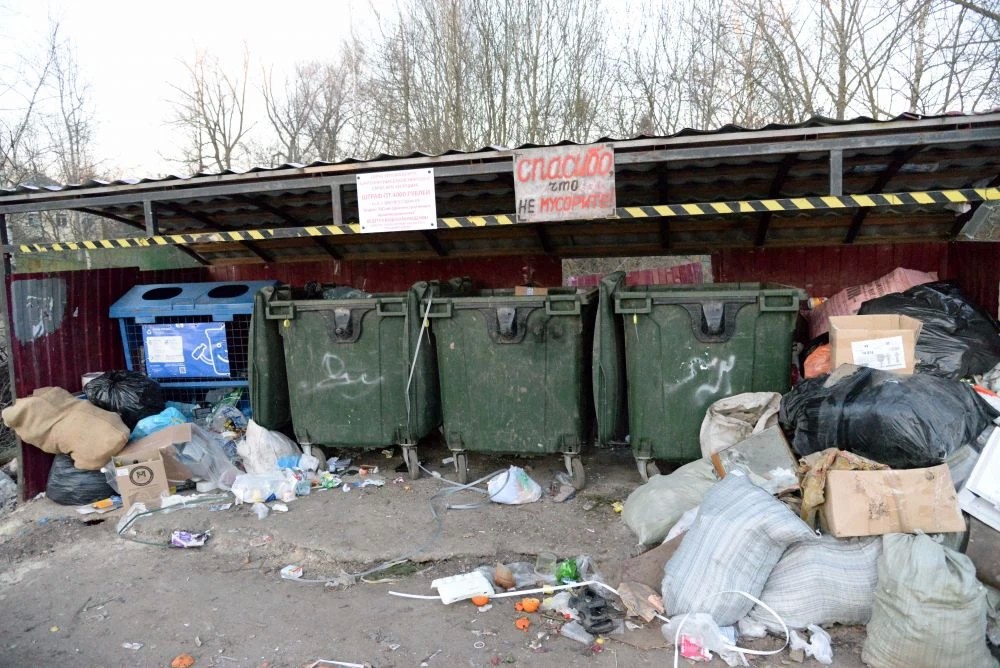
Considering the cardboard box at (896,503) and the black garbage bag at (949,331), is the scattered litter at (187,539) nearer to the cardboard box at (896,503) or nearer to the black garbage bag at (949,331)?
the cardboard box at (896,503)

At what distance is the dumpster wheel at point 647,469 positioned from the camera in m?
4.16

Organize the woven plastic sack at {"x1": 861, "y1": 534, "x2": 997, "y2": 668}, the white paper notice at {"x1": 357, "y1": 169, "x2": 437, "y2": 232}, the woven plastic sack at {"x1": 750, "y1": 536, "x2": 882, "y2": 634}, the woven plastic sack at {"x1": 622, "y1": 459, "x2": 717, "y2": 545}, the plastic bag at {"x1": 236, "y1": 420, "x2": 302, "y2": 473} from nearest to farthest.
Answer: the woven plastic sack at {"x1": 861, "y1": 534, "x2": 997, "y2": 668} < the woven plastic sack at {"x1": 750, "y1": 536, "x2": 882, "y2": 634} < the woven plastic sack at {"x1": 622, "y1": 459, "x2": 717, "y2": 545} < the white paper notice at {"x1": 357, "y1": 169, "x2": 437, "y2": 232} < the plastic bag at {"x1": 236, "y1": 420, "x2": 302, "y2": 473}

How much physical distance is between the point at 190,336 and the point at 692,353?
4.00 meters

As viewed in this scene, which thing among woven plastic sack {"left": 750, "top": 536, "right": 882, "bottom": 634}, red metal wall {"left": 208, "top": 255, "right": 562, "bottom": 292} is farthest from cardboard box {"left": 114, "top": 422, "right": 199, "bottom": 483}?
woven plastic sack {"left": 750, "top": 536, "right": 882, "bottom": 634}

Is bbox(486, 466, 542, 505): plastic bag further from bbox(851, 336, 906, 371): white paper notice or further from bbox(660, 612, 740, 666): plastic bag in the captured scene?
bbox(851, 336, 906, 371): white paper notice

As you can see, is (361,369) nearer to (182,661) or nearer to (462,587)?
(462,587)

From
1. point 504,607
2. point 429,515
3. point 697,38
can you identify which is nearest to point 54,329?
point 429,515

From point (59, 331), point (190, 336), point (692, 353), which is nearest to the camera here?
point (692, 353)

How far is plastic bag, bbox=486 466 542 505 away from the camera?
13.4 feet

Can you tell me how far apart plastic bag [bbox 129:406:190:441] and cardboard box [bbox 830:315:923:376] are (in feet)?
15.0

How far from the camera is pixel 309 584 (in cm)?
330

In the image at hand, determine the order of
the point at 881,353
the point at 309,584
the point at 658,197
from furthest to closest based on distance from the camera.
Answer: the point at 658,197 < the point at 881,353 < the point at 309,584

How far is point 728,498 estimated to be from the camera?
2.89 meters

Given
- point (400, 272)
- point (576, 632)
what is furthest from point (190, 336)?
point (576, 632)
